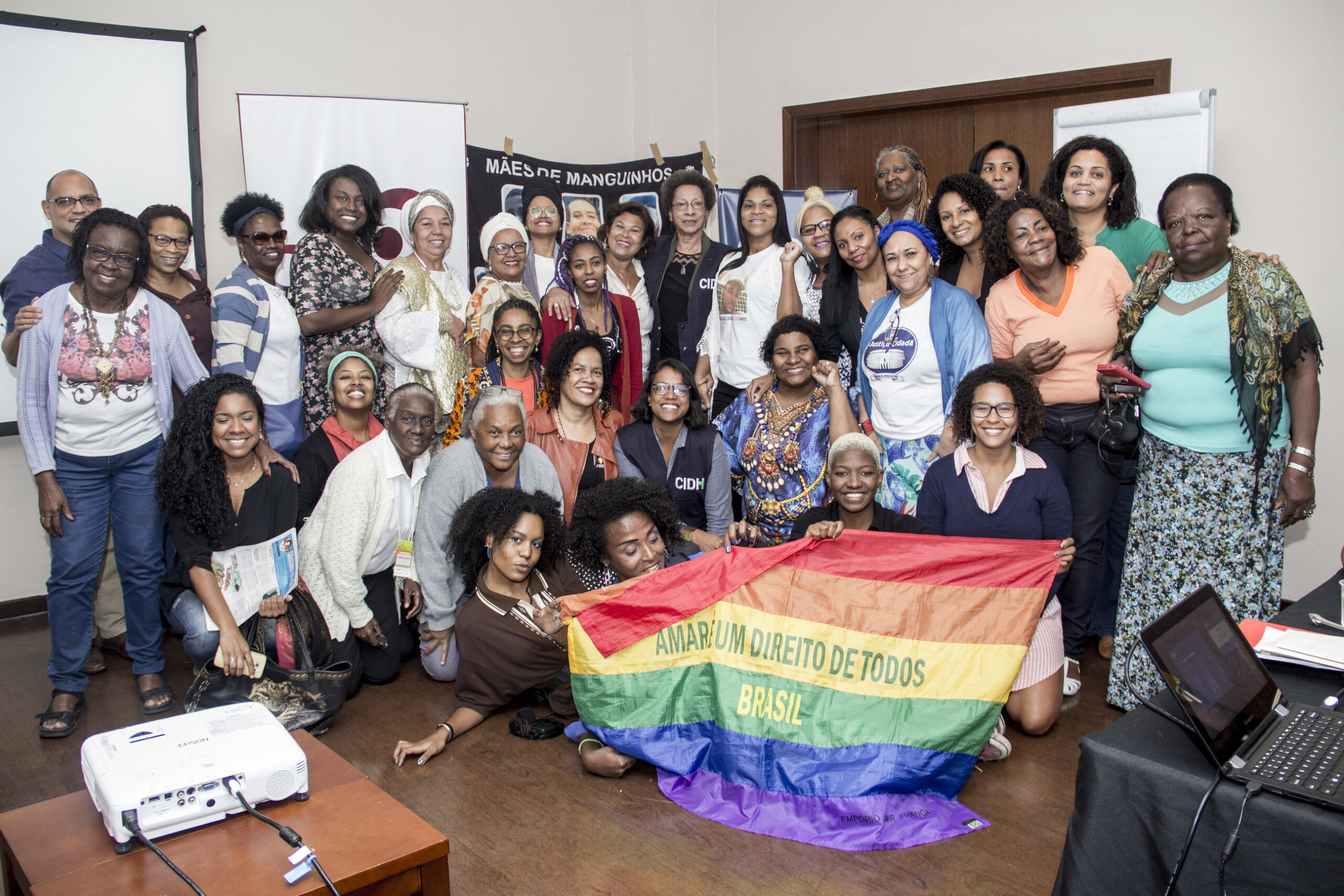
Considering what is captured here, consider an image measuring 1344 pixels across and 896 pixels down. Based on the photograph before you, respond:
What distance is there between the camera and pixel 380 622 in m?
3.94

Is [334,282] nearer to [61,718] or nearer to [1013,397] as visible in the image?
[61,718]

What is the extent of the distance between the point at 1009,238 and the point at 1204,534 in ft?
4.21

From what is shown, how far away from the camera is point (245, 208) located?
429cm

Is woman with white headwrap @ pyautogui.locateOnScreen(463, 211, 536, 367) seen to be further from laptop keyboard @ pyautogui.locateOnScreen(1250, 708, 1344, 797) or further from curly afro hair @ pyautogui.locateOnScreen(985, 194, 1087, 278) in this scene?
laptop keyboard @ pyautogui.locateOnScreen(1250, 708, 1344, 797)

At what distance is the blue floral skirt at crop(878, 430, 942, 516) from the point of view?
12.2ft

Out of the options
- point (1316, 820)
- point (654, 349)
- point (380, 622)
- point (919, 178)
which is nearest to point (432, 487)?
point (380, 622)

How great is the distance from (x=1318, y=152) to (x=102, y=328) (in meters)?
5.26

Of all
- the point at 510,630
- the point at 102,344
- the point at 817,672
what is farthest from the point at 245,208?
the point at 817,672

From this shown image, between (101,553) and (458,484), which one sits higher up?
(458,484)

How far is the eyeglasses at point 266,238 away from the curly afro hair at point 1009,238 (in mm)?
2995

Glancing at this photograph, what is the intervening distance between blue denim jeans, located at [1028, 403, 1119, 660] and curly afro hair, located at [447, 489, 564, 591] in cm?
185

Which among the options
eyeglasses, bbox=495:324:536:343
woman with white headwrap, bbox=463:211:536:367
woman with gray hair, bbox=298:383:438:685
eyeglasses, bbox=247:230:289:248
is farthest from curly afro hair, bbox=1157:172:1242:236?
eyeglasses, bbox=247:230:289:248

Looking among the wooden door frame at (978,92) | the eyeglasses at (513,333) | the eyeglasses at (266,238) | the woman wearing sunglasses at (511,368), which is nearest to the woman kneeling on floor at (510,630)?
the woman wearing sunglasses at (511,368)

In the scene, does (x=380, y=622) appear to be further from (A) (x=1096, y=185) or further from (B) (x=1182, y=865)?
(A) (x=1096, y=185)
